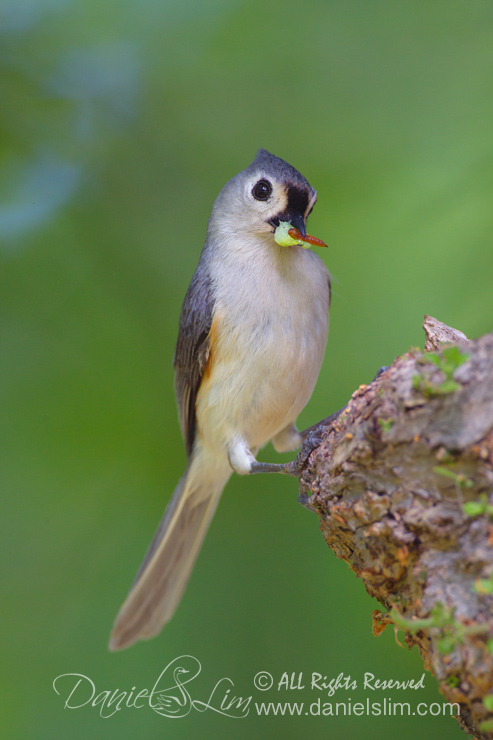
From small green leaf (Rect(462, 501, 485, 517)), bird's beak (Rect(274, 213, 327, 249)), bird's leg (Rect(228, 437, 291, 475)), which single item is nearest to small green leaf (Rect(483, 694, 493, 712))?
small green leaf (Rect(462, 501, 485, 517))

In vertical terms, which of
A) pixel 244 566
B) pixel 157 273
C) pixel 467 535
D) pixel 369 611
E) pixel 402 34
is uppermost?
pixel 402 34

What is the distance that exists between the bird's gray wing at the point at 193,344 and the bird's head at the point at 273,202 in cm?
27

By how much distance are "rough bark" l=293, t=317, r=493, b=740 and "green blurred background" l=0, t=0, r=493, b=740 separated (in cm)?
138

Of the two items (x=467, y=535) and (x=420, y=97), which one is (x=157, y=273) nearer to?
(x=420, y=97)

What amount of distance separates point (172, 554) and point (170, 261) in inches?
53.7

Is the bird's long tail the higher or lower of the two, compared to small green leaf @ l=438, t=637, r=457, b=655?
lower

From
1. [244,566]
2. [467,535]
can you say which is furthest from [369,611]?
[467,535]

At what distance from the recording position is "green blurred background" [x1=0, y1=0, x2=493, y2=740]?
2.55 metres

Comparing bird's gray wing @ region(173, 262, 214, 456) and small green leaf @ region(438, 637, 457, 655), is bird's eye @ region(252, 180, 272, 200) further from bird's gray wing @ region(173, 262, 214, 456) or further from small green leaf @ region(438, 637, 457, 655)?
small green leaf @ region(438, 637, 457, 655)

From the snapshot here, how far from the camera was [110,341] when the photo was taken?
2738mm

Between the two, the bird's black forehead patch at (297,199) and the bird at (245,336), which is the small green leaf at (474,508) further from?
the bird's black forehead patch at (297,199)

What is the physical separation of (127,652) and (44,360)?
1386 millimetres

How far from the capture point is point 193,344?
2.17 m

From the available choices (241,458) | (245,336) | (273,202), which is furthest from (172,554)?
(273,202)
